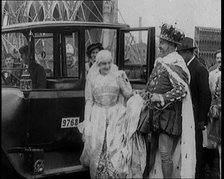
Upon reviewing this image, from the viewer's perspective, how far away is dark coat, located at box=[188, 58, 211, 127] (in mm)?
6145

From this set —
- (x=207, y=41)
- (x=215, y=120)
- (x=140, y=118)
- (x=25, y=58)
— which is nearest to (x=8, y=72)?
(x=25, y=58)

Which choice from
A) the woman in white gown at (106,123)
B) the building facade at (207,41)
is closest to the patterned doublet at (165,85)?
the woman in white gown at (106,123)

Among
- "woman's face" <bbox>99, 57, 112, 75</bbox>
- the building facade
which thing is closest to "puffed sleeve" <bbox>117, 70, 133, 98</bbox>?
"woman's face" <bbox>99, 57, 112, 75</bbox>

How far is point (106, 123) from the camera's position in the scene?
5.62 metres

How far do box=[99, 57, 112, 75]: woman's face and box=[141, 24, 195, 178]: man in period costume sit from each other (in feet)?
1.70

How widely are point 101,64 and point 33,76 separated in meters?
0.79

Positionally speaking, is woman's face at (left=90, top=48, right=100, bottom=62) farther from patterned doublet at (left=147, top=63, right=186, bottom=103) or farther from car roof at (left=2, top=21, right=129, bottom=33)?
patterned doublet at (left=147, top=63, right=186, bottom=103)

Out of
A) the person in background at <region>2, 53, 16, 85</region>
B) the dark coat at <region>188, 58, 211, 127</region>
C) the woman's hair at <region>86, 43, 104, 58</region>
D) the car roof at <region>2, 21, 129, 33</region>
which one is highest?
the car roof at <region>2, 21, 129, 33</region>

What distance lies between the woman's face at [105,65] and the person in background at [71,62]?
1.47 feet

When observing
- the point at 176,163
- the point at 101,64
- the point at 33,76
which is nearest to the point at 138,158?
the point at 176,163

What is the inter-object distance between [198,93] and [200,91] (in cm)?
7

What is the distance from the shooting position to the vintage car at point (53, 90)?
524 cm

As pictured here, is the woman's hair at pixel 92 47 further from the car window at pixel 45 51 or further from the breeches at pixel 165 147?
the breeches at pixel 165 147

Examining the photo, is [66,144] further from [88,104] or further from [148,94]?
[148,94]
